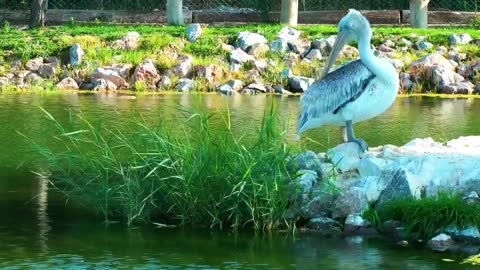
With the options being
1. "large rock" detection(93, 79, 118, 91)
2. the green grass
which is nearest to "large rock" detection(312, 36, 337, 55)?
"large rock" detection(93, 79, 118, 91)

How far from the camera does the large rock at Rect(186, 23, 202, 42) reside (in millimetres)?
26141

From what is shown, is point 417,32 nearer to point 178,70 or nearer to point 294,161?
point 178,70

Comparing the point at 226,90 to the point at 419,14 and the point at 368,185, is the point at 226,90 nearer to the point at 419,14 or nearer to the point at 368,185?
the point at 419,14

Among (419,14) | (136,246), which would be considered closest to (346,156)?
(136,246)

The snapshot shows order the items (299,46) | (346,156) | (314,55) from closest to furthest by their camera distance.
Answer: (346,156) < (314,55) < (299,46)

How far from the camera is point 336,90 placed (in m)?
12.1

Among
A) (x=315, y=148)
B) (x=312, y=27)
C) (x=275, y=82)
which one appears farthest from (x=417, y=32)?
(x=315, y=148)

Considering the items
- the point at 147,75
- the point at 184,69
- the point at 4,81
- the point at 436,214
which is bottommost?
the point at 436,214

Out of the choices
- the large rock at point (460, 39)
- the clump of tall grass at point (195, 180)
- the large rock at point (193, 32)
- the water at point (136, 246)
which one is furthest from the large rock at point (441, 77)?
the clump of tall grass at point (195, 180)

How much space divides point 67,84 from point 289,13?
6536mm

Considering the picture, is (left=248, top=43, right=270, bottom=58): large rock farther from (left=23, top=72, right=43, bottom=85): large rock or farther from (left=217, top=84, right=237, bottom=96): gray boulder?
(left=23, top=72, right=43, bottom=85): large rock

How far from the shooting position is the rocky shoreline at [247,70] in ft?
78.0

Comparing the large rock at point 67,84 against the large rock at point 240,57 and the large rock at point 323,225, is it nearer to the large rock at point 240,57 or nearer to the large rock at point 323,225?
the large rock at point 240,57

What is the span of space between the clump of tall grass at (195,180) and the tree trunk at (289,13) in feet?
54.8
